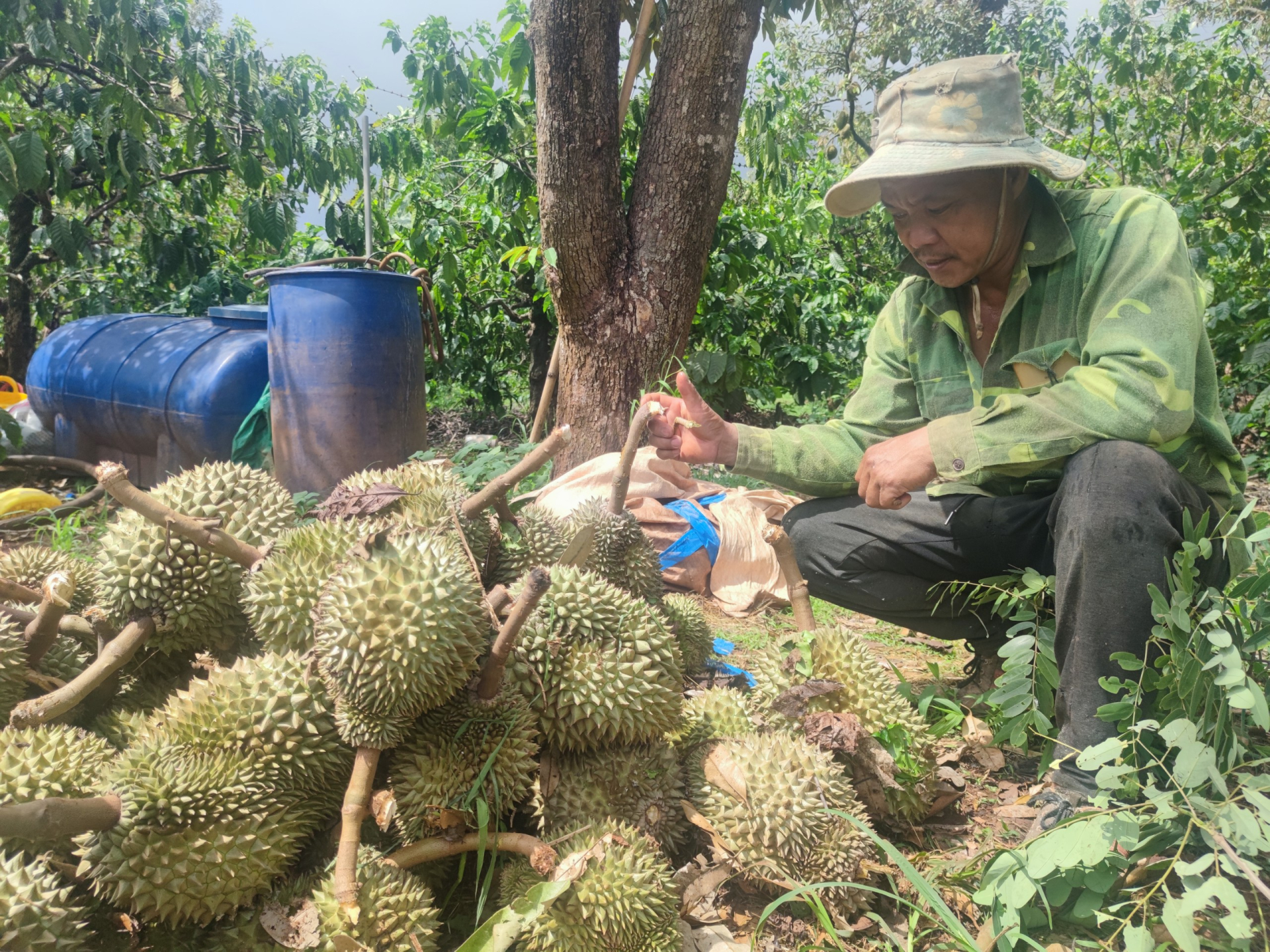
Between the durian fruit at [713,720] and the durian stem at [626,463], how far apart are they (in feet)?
1.60

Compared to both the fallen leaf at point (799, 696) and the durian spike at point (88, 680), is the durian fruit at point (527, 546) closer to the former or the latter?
the fallen leaf at point (799, 696)

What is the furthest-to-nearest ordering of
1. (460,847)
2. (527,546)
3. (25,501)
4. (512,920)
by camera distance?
(25,501) → (527,546) → (460,847) → (512,920)

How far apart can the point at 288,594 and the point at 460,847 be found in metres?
0.52

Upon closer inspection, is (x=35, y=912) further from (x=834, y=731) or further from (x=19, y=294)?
(x=19, y=294)

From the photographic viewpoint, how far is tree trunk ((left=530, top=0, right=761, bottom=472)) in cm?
388

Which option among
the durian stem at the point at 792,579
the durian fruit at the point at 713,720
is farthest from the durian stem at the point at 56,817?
the durian stem at the point at 792,579

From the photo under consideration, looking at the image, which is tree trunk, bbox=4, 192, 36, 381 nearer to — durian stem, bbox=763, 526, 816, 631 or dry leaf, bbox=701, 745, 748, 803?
durian stem, bbox=763, 526, 816, 631

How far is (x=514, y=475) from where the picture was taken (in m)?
1.63

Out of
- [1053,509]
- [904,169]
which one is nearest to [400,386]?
[904,169]

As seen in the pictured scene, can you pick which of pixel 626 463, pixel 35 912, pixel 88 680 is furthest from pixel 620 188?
pixel 35 912

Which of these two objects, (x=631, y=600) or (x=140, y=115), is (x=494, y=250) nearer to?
(x=140, y=115)

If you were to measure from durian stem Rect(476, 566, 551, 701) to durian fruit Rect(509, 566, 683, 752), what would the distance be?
0.25 feet

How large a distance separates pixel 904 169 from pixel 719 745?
56.4 inches

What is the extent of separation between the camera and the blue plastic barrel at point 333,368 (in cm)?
416
